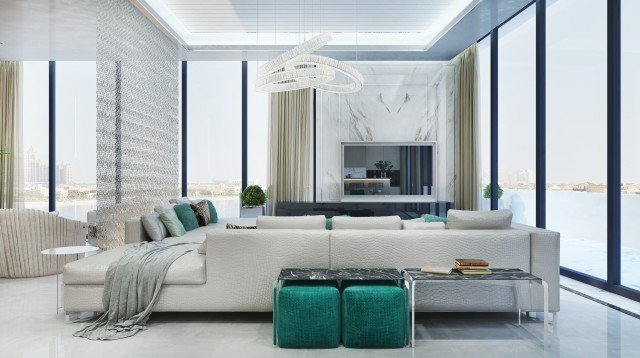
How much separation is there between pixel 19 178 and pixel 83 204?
113 centimetres

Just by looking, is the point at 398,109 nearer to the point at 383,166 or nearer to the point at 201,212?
the point at 383,166

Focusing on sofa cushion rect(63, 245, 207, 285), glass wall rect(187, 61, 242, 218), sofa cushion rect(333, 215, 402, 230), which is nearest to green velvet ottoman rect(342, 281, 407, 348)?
sofa cushion rect(333, 215, 402, 230)

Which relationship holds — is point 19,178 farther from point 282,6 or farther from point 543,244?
point 543,244

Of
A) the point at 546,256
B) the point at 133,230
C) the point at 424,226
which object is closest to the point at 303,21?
the point at 133,230

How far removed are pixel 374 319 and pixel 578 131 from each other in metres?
3.38

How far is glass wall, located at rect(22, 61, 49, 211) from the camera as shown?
7.73m

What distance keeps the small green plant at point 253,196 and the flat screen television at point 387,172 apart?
142 cm

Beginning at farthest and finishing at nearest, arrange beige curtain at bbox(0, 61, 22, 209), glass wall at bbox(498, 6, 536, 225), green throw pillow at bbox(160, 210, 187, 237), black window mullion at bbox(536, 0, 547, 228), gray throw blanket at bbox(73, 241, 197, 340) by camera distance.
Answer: beige curtain at bbox(0, 61, 22, 209), glass wall at bbox(498, 6, 536, 225), black window mullion at bbox(536, 0, 547, 228), green throw pillow at bbox(160, 210, 187, 237), gray throw blanket at bbox(73, 241, 197, 340)

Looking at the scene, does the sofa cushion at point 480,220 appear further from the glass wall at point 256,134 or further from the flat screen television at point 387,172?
the glass wall at point 256,134

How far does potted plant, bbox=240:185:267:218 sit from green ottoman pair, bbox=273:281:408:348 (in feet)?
15.4

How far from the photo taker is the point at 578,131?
4.73 m

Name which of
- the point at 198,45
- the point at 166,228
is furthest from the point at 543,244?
the point at 198,45

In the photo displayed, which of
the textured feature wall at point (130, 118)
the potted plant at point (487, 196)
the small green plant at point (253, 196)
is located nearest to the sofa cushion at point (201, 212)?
the textured feature wall at point (130, 118)

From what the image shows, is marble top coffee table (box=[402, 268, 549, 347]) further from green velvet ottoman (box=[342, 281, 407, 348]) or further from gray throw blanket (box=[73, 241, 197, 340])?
gray throw blanket (box=[73, 241, 197, 340])
